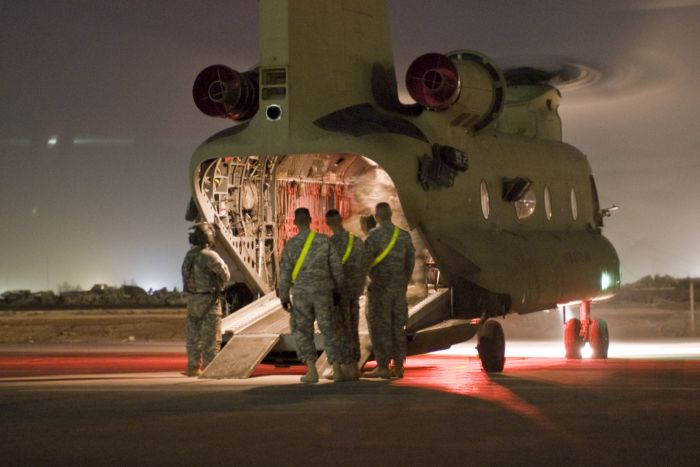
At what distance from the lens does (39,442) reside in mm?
7645

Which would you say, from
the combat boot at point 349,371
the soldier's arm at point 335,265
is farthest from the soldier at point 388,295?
the soldier's arm at point 335,265

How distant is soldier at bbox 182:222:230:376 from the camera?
1412cm

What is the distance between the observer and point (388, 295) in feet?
42.9

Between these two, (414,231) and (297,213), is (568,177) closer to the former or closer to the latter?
(414,231)

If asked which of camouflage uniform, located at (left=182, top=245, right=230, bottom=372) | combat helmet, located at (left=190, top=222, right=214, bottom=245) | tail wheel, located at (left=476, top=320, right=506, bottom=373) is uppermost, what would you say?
combat helmet, located at (left=190, top=222, right=214, bottom=245)

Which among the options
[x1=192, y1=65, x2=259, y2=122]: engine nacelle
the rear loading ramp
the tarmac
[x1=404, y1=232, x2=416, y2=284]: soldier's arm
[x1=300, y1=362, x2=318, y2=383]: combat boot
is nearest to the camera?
the tarmac

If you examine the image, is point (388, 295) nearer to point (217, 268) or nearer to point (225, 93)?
point (217, 268)

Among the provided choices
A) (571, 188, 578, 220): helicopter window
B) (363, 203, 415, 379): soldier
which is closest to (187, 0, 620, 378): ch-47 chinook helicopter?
(363, 203, 415, 379): soldier

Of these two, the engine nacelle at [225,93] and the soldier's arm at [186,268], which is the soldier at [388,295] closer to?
the soldier's arm at [186,268]

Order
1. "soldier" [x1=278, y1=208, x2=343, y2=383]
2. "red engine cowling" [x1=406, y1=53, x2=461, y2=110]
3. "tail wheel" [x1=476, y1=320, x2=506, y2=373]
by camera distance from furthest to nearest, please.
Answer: "red engine cowling" [x1=406, y1=53, x2=461, y2=110] < "tail wheel" [x1=476, y1=320, x2=506, y2=373] < "soldier" [x1=278, y1=208, x2=343, y2=383]

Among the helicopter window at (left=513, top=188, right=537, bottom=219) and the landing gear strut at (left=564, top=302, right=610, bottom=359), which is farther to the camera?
the landing gear strut at (left=564, top=302, right=610, bottom=359)

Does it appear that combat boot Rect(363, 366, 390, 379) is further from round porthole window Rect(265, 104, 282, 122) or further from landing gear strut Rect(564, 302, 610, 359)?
landing gear strut Rect(564, 302, 610, 359)

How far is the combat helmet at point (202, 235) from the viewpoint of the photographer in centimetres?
1439

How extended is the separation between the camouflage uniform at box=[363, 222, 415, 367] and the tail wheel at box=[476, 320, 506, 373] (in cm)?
154
